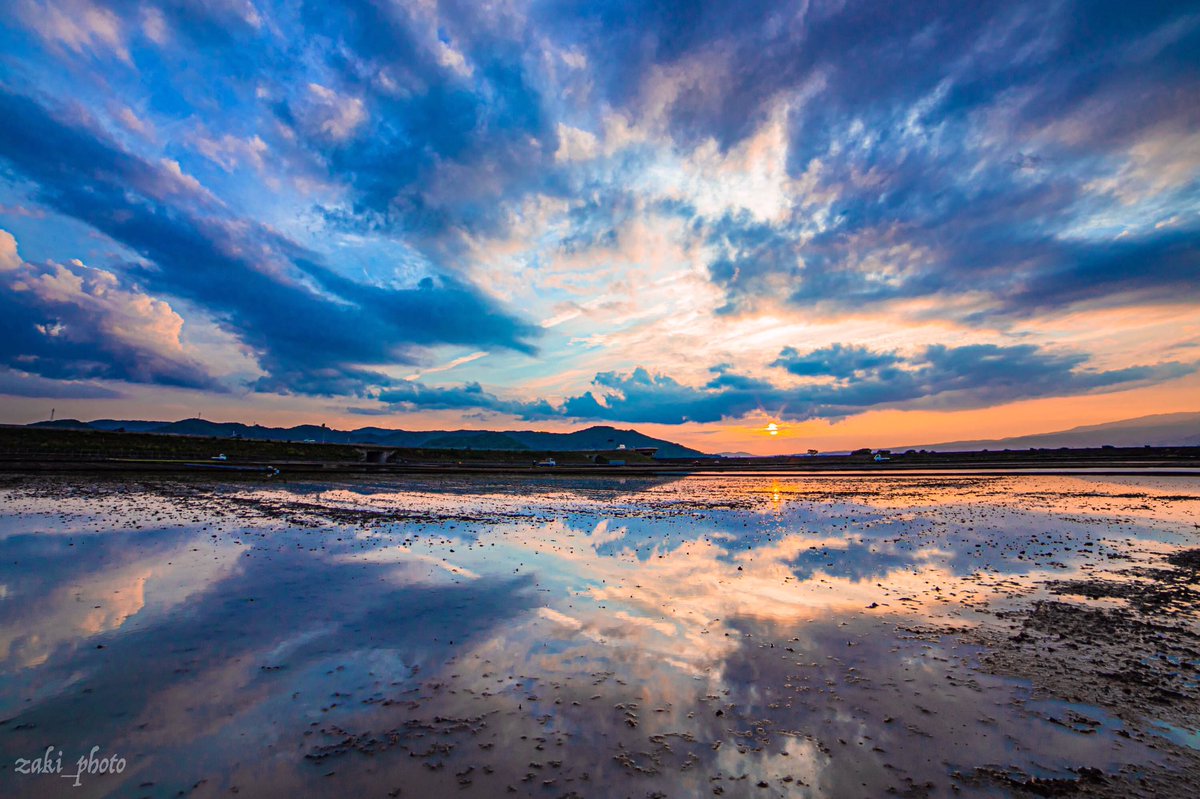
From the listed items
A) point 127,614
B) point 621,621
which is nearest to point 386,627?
point 621,621

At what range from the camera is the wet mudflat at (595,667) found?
6.32m

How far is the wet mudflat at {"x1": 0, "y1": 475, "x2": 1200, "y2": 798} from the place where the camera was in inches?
249

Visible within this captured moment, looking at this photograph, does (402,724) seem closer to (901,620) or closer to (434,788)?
(434,788)

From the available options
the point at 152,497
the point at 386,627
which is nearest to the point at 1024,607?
the point at 386,627

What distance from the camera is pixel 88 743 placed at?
22.1 feet

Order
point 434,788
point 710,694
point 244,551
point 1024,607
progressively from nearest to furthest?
point 434,788
point 710,694
point 1024,607
point 244,551

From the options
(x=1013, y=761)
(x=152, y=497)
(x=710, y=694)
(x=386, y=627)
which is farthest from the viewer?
(x=152, y=497)

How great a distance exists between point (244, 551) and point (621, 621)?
626 inches

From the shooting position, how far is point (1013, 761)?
21.6 feet

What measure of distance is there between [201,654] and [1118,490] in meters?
70.0

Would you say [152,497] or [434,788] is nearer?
[434,788]

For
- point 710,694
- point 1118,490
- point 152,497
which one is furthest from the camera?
point 1118,490

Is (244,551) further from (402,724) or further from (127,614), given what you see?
(402,724)

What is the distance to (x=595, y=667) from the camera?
9.52 meters
